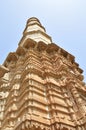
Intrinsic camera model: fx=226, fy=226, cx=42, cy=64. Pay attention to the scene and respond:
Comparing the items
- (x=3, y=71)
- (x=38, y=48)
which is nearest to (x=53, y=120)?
(x=3, y=71)

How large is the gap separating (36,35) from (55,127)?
18.2 m

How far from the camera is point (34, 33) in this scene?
92.1 ft

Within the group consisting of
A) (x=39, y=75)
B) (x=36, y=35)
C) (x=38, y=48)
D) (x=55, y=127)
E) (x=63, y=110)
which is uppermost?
(x=36, y=35)

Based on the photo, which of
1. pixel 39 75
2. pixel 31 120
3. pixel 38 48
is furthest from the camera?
pixel 38 48

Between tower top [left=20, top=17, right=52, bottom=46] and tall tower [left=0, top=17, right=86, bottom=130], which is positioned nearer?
tall tower [left=0, top=17, right=86, bottom=130]

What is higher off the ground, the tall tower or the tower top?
the tower top

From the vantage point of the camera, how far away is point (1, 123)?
13656 mm

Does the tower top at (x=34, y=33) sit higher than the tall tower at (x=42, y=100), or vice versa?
the tower top at (x=34, y=33)

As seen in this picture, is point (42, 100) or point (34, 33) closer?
point (42, 100)

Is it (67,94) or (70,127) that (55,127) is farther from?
(67,94)

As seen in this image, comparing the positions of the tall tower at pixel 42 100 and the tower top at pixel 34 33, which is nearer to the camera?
the tall tower at pixel 42 100

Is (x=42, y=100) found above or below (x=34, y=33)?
below

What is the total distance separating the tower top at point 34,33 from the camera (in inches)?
1041

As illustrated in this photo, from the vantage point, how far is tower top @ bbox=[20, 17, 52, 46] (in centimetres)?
2645
